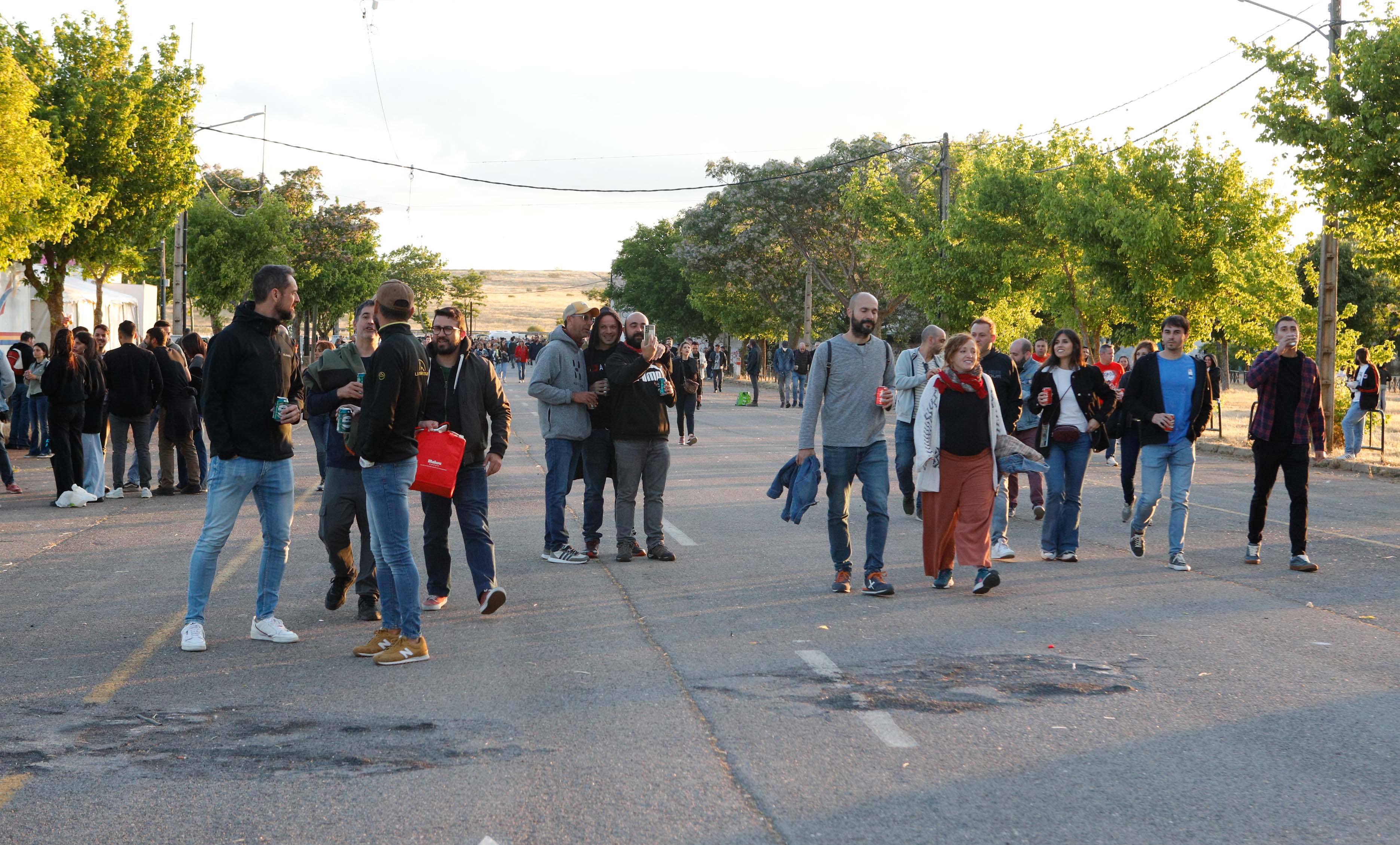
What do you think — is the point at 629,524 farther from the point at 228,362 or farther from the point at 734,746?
the point at 734,746

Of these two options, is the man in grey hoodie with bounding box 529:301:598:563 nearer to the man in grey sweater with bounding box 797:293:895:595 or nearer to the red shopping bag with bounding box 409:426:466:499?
the man in grey sweater with bounding box 797:293:895:595

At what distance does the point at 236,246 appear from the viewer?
48.3m

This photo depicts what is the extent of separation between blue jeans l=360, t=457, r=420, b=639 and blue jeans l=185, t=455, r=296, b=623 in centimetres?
63

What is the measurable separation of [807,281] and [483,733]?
46982mm

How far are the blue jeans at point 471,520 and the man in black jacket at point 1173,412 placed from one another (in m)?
5.06

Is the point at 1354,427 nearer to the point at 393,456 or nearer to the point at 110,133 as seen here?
the point at 393,456

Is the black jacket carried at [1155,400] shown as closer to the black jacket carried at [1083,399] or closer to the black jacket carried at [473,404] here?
the black jacket carried at [1083,399]

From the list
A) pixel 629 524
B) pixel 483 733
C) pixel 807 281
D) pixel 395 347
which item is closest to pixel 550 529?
pixel 629 524

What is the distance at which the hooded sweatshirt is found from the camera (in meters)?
9.35

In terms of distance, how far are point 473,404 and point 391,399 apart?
124 cm

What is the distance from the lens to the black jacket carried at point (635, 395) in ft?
30.6

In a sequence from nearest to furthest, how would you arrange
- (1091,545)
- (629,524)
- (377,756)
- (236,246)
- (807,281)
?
(377,756), (629,524), (1091,545), (236,246), (807,281)

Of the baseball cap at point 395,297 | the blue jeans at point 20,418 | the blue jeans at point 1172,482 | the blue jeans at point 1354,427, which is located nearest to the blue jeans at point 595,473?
the baseball cap at point 395,297

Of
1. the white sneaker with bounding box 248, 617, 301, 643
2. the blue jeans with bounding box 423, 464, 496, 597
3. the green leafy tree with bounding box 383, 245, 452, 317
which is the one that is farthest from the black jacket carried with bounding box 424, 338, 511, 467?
the green leafy tree with bounding box 383, 245, 452, 317
